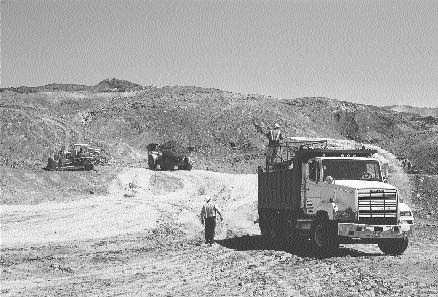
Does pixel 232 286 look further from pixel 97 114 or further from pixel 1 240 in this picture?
pixel 97 114

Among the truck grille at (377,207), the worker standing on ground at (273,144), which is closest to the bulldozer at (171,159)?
the worker standing on ground at (273,144)

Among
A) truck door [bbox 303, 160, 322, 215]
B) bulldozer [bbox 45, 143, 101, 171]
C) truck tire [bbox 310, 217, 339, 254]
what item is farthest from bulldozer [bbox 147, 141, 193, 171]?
truck tire [bbox 310, 217, 339, 254]

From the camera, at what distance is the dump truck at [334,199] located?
1578 centimetres

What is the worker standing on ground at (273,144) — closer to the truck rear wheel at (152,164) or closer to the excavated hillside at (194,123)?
the truck rear wheel at (152,164)

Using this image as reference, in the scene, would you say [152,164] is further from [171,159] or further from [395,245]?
[395,245]

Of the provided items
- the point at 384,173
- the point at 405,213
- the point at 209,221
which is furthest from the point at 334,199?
the point at 209,221

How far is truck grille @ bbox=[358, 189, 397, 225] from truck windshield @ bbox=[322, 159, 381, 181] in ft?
3.86

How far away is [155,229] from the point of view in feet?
78.5

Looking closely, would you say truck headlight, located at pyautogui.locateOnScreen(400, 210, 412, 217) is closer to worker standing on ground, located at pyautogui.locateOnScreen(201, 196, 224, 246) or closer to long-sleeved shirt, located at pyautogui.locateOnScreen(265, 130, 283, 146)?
long-sleeved shirt, located at pyautogui.locateOnScreen(265, 130, 283, 146)

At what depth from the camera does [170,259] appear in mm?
16391

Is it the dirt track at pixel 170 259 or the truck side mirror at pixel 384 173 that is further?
the truck side mirror at pixel 384 173

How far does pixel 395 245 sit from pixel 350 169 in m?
2.43

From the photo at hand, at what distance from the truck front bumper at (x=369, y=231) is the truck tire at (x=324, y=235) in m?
0.31

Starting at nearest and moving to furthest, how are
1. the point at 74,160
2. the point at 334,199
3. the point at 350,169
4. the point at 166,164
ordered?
the point at 334,199, the point at 350,169, the point at 74,160, the point at 166,164
